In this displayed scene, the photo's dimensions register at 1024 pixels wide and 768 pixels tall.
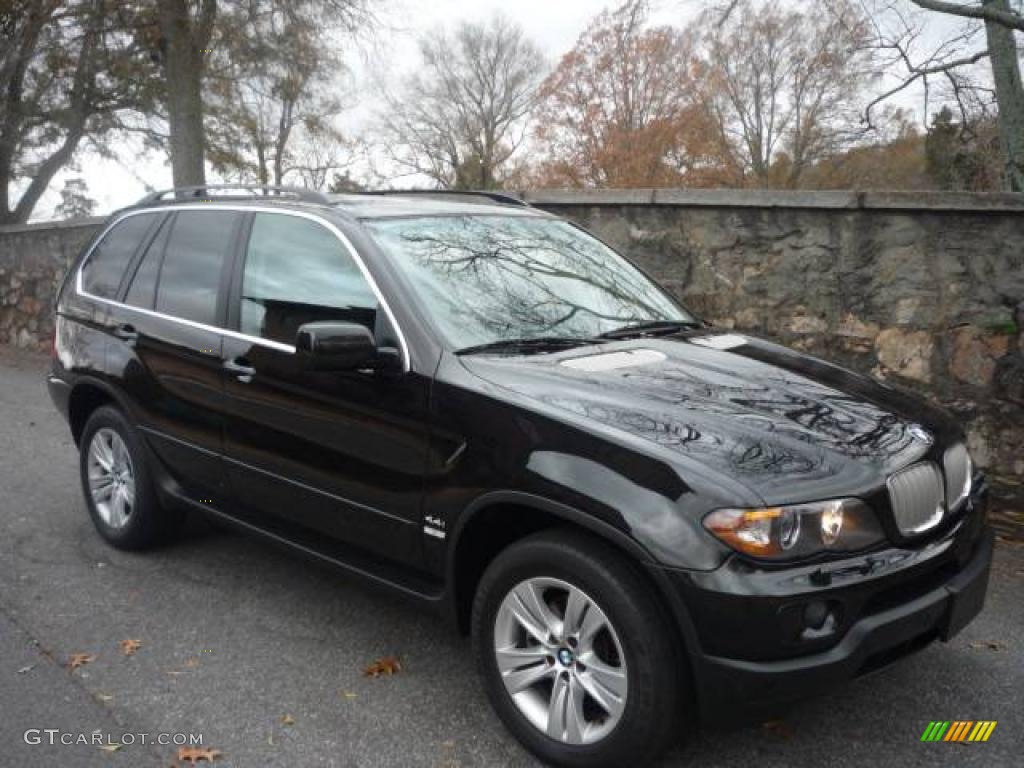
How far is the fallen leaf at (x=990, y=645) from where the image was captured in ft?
12.6

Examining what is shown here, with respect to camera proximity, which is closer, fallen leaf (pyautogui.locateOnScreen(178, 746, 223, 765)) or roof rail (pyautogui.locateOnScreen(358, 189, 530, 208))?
fallen leaf (pyautogui.locateOnScreen(178, 746, 223, 765))

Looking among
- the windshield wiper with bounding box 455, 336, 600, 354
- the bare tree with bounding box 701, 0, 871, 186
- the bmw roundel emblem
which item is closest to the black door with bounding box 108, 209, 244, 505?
the windshield wiper with bounding box 455, 336, 600, 354

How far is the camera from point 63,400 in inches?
Answer: 207

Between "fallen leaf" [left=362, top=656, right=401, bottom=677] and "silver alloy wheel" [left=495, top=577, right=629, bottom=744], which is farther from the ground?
"silver alloy wheel" [left=495, top=577, right=629, bottom=744]

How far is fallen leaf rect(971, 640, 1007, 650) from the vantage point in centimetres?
384

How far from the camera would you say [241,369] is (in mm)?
3934

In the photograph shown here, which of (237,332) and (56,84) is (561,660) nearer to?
(237,332)

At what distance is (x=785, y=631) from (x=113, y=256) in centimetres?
408

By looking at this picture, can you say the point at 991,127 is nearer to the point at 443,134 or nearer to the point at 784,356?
the point at 784,356

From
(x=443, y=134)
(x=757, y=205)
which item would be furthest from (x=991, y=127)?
(x=443, y=134)

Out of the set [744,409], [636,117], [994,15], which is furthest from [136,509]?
[636,117]

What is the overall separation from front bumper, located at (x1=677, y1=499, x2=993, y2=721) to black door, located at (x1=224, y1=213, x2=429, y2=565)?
115cm

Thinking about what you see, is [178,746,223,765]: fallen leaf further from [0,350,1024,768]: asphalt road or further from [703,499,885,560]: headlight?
[703,499,885,560]: headlight

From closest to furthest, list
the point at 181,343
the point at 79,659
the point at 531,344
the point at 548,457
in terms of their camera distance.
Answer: the point at 548,457 → the point at 531,344 → the point at 79,659 → the point at 181,343
